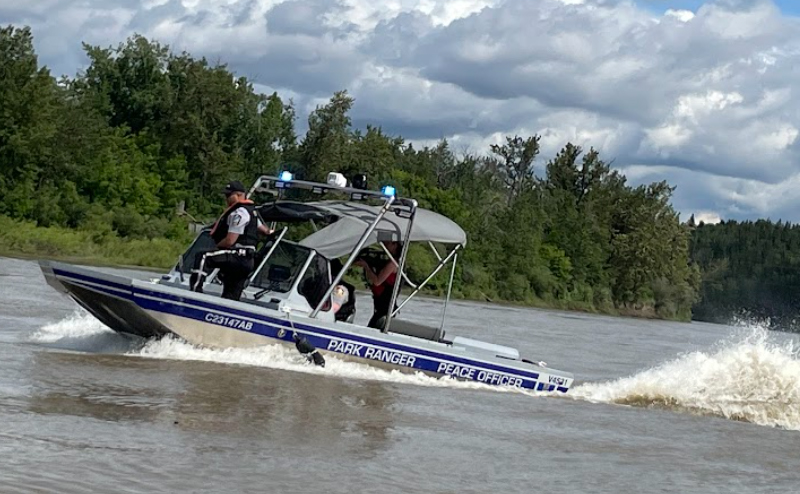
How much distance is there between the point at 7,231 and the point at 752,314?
10812 cm

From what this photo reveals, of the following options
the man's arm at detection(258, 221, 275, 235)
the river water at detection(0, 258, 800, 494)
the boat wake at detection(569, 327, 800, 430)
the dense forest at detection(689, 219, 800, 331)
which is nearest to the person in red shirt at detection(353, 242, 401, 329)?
the river water at detection(0, 258, 800, 494)

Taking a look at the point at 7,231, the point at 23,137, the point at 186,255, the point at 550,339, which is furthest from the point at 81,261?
the point at 186,255

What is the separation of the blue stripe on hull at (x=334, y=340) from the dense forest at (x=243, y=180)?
120 feet

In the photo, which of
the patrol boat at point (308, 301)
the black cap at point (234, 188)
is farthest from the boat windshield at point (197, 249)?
the black cap at point (234, 188)

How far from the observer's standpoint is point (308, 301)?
13820mm

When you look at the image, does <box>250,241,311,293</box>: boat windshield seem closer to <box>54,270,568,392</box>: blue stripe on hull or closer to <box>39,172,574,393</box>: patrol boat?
<box>39,172,574,393</box>: patrol boat

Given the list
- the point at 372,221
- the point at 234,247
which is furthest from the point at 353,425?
the point at 372,221

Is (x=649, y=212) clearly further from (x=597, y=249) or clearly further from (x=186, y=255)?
(x=186, y=255)

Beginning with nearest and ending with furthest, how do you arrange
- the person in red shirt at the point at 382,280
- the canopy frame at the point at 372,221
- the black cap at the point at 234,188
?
the black cap at the point at 234,188 → the canopy frame at the point at 372,221 → the person in red shirt at the point at 382,280

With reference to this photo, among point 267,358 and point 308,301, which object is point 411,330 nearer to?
point 308,301

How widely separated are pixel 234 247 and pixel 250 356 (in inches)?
46.5

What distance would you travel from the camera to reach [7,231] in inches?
1928

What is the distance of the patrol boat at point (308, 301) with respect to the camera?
13039 millimetres

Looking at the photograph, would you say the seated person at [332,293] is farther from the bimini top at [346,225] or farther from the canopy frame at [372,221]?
the bimini top at [346,225]
